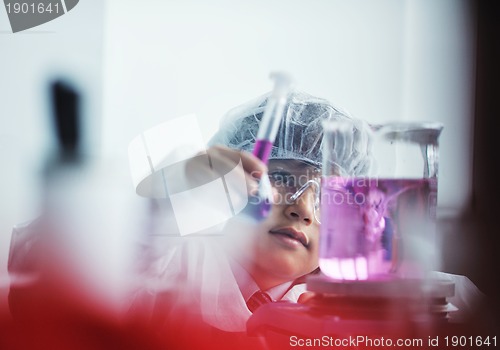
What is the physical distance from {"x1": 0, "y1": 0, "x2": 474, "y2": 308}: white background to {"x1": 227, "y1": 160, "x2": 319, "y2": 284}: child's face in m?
0.17

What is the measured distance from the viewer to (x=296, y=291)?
1.21m

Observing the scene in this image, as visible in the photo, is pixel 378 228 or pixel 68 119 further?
pixel 68 119

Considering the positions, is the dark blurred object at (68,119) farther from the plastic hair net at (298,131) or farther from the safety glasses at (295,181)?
the safety glasses at (295,181)

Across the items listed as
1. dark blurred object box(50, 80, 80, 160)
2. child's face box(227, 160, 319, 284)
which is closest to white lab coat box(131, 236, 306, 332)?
child's face box(227, 160, 319, 284)

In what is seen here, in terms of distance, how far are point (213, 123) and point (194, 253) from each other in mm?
279

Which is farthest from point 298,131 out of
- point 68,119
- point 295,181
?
point 68,119

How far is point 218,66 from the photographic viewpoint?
122 centimetres

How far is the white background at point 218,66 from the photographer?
121 cm

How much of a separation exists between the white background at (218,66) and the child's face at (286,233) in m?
0.17

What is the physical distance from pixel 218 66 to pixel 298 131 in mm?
222

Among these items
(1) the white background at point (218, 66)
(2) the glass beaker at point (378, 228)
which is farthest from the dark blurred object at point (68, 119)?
→ (2) the glass beaker at point (378, 228)

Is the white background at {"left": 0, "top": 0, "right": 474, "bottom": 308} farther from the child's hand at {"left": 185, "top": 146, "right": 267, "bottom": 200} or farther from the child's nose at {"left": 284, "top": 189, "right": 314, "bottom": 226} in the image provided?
the child's nose at {"left": 284, "top": 189, "right": 314, "bottom": 226}

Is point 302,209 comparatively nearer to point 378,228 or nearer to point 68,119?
point 378,228

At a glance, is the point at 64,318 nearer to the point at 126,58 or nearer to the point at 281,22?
the point at 126,58
